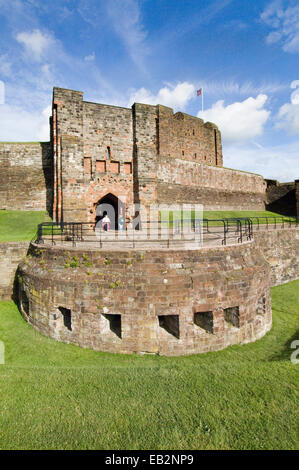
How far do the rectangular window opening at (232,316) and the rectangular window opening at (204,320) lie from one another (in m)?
0.74

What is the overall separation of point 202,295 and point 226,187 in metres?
20.3

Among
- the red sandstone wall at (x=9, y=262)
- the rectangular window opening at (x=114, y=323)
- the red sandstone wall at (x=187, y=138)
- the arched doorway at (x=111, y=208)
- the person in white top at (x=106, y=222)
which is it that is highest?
the red sandstone wall at (x=187, y=138)

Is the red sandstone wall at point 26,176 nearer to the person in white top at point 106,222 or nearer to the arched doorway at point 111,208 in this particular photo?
the arched doorway at point 111,208

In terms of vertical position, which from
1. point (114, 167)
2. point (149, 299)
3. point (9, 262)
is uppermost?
point (114, 167)

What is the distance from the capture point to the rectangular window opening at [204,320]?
22.7 ft

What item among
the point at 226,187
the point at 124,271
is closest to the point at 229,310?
the point at 124,271

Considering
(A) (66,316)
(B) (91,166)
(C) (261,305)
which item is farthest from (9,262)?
(C) (261,305)

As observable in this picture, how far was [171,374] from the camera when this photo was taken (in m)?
5.55

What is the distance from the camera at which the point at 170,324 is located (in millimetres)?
6934

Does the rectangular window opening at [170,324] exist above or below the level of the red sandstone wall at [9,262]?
below

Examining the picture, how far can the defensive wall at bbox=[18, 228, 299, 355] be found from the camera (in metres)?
6.56

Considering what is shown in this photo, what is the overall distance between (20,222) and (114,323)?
10.7 m

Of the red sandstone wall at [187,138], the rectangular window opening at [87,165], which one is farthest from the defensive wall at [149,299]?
the red sandstone wall at [187,138]

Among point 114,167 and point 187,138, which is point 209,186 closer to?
point 187,138
